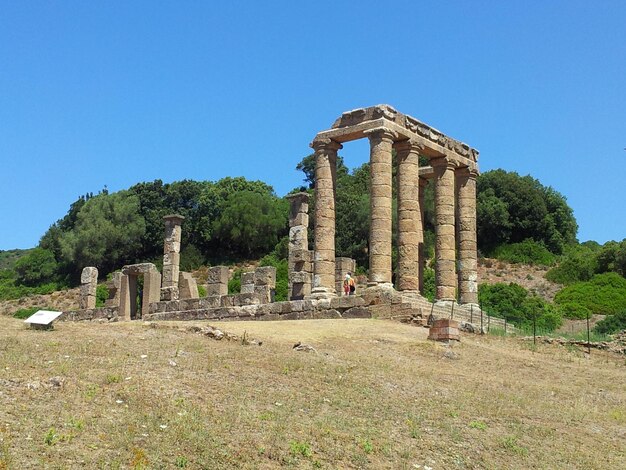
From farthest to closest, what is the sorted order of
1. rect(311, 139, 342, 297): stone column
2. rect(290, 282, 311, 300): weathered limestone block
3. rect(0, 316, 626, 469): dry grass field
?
1. rect(290, 282, 311, 300): weathered limestone block
2. rect(311, 139, 342, 297): stone column
3. rect(0, 316, 626, 469): dry grass field

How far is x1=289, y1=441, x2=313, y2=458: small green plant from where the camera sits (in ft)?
36.1

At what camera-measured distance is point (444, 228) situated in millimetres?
30578

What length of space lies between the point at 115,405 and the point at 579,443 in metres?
7.29

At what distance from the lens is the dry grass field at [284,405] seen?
34.9ft

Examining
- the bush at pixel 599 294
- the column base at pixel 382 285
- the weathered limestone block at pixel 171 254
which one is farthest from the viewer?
the bush at pixel 599 294

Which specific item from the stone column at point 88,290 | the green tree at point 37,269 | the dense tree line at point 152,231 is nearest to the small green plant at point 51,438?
the stone column at point 88,290

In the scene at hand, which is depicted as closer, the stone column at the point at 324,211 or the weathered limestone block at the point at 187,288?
the stone column at the point at 324,211

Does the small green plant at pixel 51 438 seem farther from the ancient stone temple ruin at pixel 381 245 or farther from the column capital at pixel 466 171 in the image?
the column capital at pixel 466 171

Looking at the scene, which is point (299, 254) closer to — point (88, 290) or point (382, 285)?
point (382, 285)

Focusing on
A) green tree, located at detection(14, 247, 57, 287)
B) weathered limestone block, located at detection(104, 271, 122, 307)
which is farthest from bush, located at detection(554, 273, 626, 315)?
green tree, located at detection(14, 247, 57, 287)

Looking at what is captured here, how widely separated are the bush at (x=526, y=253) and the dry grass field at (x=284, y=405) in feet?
120

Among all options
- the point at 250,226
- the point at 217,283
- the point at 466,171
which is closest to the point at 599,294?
the point at 466,171

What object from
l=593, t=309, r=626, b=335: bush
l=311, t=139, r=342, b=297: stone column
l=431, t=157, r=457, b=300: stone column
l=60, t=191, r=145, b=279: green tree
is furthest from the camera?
l=60, t=191, r=145, b=279: green tree

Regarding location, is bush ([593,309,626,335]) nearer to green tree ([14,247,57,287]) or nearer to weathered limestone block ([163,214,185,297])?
weathered limestone block ([163,214,185,297])
